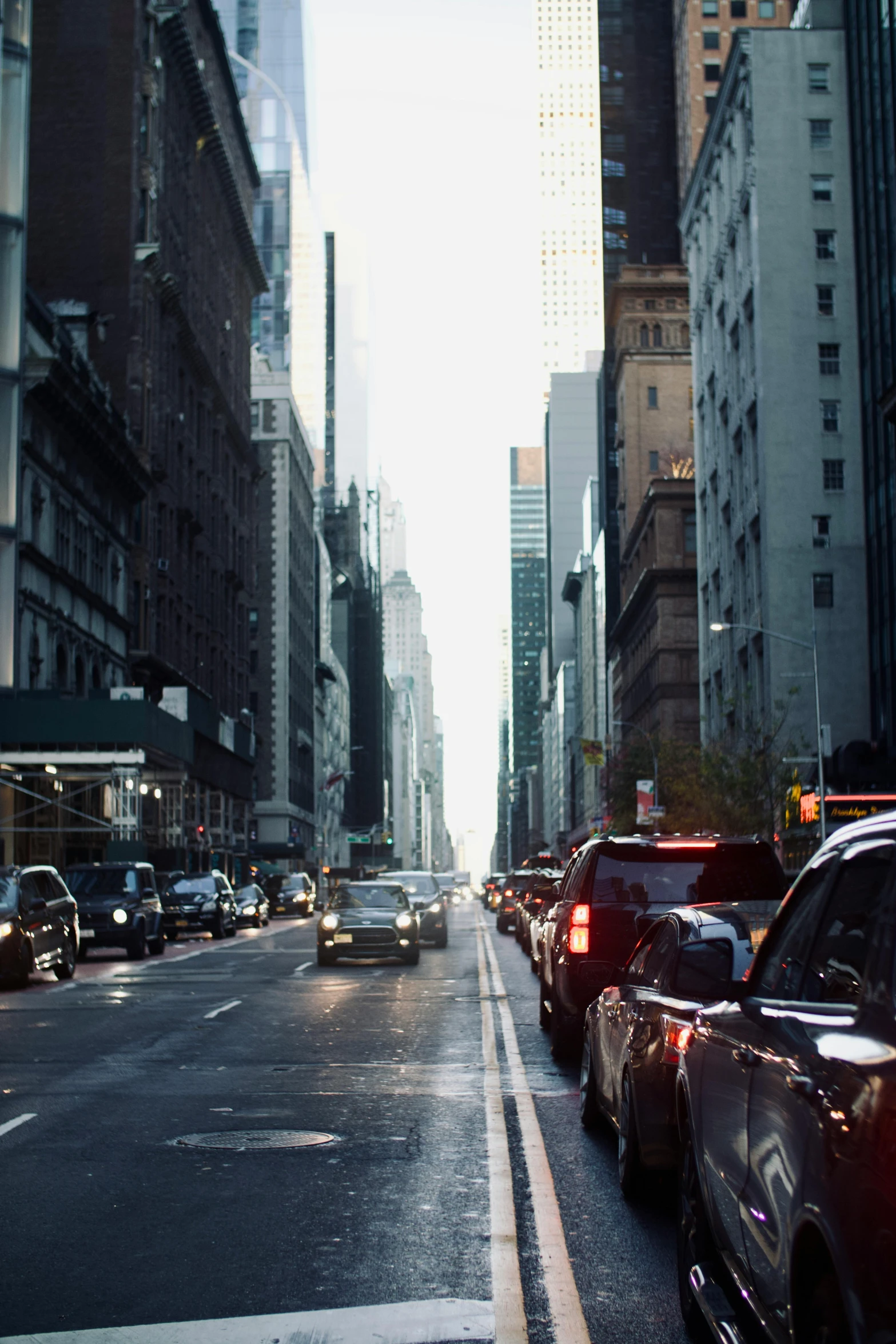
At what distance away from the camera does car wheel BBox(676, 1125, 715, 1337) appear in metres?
5.70

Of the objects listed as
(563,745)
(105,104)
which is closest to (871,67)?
(105,104)

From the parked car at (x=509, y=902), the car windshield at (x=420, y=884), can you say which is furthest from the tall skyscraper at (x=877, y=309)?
the car windshield at (x=420, y=884)

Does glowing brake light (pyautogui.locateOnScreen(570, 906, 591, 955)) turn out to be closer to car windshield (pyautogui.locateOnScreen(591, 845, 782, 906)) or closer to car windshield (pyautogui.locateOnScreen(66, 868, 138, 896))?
car windshield (pyautogui.locateOnScreen(591, 845, 782, 906))

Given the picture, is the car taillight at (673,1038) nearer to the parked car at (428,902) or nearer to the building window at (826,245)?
the parked car at (428,902)

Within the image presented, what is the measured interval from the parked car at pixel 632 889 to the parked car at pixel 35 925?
11.7 m

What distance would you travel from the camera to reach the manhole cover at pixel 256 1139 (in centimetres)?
1004

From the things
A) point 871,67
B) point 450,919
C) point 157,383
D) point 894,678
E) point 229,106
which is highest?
point 229,106

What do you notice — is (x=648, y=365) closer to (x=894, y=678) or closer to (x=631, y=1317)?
(x=894, y=678)

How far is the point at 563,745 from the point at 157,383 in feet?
346

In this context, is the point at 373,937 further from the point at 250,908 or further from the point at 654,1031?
the point at 250,908

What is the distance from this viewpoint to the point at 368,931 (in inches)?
1094

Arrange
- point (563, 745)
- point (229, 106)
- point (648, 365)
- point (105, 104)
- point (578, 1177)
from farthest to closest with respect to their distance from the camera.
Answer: point (563, 745)
point (648, 365)
point (229, 106)
point (105, 104)
point (578, 1177)

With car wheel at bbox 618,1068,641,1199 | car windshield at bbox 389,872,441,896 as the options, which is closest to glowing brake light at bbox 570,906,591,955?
car wheel at bbox 618,1068,641,1199

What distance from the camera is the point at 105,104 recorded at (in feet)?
240
